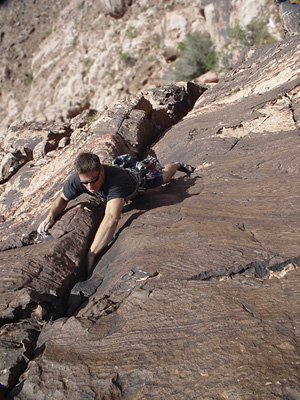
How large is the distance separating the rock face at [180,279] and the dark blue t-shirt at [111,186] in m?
0.21

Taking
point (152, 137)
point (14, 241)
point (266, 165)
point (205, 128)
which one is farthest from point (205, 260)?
point (152, 137)

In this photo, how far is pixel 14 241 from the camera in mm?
4250

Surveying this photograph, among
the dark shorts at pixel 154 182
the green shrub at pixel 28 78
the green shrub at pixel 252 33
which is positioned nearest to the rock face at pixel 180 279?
the dark shorts at pixel 154 182

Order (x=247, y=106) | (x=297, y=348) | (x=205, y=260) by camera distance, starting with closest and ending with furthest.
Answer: (x=297, y=348)
(x=205, y=260)
(x=247, y=106)

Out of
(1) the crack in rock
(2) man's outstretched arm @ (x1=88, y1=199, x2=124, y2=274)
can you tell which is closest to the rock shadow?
(2) man's outstretched arm @ (x1=88, y1=199, x2=124, y2=274)

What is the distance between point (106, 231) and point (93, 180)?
1.58 ft

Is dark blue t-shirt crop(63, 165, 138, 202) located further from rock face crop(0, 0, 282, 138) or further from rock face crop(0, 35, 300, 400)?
rock face crop(0, 0, 282, 138)

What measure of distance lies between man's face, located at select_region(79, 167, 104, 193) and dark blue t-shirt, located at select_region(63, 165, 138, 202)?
0.08 metres

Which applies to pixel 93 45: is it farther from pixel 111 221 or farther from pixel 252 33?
pixel 111 221

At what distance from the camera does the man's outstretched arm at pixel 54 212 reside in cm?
421

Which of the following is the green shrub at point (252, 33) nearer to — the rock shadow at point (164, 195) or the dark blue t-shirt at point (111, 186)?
the rock shadow at point (164, 195)

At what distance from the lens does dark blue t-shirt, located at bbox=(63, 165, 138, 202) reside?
13.6 ft

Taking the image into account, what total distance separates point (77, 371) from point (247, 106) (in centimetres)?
420

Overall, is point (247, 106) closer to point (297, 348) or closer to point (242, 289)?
point (242, 289)
